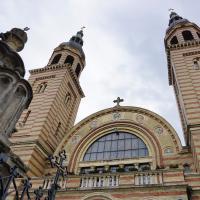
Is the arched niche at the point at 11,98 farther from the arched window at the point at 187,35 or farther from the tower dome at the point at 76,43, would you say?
the tower dome at the point at 76,43

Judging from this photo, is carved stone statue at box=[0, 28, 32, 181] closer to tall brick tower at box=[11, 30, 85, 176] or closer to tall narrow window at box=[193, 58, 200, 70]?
tall brick tower at box=[11, 30, 85, 176]

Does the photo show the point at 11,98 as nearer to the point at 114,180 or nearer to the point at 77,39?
the point at 114,180

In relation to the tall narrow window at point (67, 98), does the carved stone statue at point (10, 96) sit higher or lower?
lower

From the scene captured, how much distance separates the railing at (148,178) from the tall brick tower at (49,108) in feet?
24.7

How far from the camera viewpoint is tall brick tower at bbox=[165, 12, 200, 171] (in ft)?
53.4

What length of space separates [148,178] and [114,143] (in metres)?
6.46

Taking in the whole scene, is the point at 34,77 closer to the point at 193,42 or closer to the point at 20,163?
the point at 193,42

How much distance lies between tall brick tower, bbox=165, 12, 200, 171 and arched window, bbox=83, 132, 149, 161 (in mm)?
3460

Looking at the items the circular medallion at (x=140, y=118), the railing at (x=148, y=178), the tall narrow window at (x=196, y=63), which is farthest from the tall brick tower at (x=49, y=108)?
the tall narrow window at (x=196, y=63)

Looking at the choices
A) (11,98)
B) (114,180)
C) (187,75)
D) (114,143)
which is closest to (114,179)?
(114,180)

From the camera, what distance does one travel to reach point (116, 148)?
19406mm

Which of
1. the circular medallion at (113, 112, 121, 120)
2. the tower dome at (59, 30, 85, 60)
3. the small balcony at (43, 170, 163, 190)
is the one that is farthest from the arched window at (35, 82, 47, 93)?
the small balcony at (43, 170, 163, 190)

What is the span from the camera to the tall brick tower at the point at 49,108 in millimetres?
18656

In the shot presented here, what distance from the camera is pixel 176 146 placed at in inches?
685
